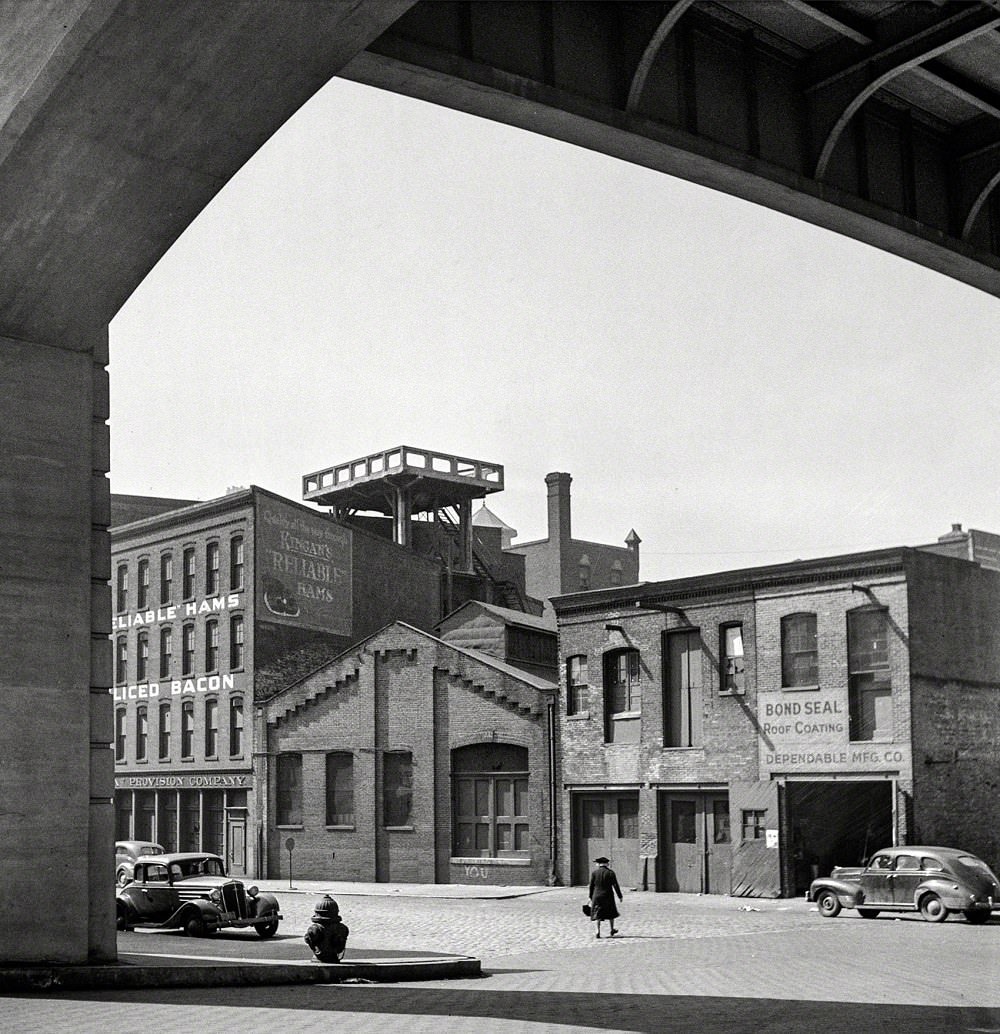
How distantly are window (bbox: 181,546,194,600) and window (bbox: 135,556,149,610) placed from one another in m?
2.47

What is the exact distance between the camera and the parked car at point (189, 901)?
74.9ft

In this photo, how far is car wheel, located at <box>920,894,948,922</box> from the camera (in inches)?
1009

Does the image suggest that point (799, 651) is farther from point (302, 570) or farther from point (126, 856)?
point (302, 570)

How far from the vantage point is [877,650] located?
32344 millimetres

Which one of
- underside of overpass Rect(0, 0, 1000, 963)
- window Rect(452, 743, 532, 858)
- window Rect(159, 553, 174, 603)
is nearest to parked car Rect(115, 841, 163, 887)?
window Rect(452, 743, 532, 858)

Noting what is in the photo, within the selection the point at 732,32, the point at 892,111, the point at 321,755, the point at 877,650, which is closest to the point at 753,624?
the point at 877,650

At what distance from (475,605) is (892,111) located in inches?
1393

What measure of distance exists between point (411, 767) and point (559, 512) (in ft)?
108

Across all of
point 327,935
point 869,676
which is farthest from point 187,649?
point 327,935

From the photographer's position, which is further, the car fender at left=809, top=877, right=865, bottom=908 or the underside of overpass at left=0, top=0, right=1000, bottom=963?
the car fender at left=809, top=877, right=865, bottom=908

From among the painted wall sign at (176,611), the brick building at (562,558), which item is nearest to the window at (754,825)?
the painted wall sign at (176,611)

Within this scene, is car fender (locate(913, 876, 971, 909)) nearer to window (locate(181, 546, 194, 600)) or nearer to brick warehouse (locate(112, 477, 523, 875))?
brick warehouse (locate(112, 477, 523, 875))

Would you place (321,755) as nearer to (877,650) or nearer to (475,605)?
(475,605)

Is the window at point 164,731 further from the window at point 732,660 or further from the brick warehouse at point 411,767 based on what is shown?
the window at point 732,660
